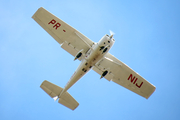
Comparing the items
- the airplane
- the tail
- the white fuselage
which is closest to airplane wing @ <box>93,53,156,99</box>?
the airplane

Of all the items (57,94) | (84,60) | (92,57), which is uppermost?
(92,57)

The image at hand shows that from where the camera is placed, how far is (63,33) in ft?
73.5

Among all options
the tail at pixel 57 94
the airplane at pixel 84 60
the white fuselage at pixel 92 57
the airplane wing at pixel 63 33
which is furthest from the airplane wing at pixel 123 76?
the tail at pixel 57 94

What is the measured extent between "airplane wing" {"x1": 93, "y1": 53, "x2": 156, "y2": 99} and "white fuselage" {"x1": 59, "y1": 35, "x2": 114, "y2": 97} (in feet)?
5.77

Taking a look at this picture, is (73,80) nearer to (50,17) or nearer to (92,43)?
(92,43)

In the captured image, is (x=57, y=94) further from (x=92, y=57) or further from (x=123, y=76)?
(x=123, y=76)

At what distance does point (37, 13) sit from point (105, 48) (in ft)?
24.7

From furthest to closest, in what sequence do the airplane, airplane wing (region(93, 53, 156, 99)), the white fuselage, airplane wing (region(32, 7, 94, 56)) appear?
airplane wing (region(93, 53, 156, 99)) → airplane wing (region(32, 7, 94, 56)) → the airplane → the white fuselage

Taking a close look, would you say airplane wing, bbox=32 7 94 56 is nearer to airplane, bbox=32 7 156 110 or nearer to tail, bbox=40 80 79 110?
airplane, bbox=32 7 156 110

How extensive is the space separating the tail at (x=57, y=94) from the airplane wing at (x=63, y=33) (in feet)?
14.1

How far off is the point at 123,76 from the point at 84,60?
5.36m

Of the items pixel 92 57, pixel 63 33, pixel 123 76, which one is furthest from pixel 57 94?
pixel 123 76

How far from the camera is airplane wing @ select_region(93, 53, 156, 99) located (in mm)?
23781

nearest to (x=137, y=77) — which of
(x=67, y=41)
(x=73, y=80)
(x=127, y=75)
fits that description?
(x=127, y=75)
